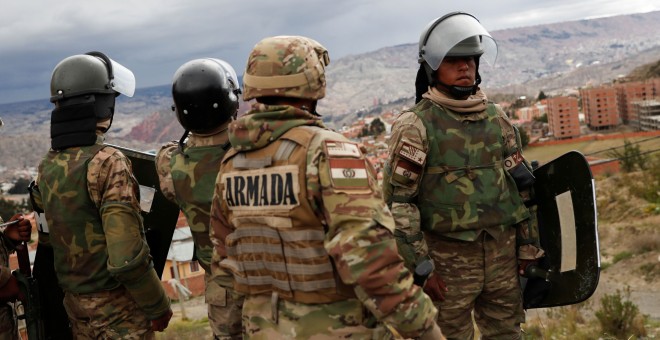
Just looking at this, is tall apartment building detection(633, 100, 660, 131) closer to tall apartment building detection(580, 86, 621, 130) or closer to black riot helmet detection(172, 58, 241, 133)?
tall apartment building detection(580, 86, 621, 130)

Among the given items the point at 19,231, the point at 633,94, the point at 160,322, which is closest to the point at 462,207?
the point at 160,322

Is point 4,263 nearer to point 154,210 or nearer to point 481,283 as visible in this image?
point 154,210

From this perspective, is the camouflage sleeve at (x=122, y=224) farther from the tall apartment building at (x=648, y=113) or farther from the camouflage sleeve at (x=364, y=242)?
the tall apartment building at (x=648, y=113)

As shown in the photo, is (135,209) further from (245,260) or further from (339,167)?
(339,167)

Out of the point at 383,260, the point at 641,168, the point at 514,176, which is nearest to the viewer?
the point at 383,260

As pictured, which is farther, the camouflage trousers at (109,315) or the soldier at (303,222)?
the camouflage trousers at (109,315)

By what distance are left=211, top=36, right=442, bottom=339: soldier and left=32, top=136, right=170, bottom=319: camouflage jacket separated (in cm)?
82

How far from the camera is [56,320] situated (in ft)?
12.1

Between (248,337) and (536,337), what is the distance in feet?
15.5

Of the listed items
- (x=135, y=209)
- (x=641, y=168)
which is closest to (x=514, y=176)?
(x=135, y=209)

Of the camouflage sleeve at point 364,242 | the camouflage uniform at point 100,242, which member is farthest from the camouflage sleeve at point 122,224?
the camouflage sleeve at point 364,242

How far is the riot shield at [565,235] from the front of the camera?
11.7 ft

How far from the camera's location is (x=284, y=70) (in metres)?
2.36

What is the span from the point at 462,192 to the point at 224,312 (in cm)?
153
